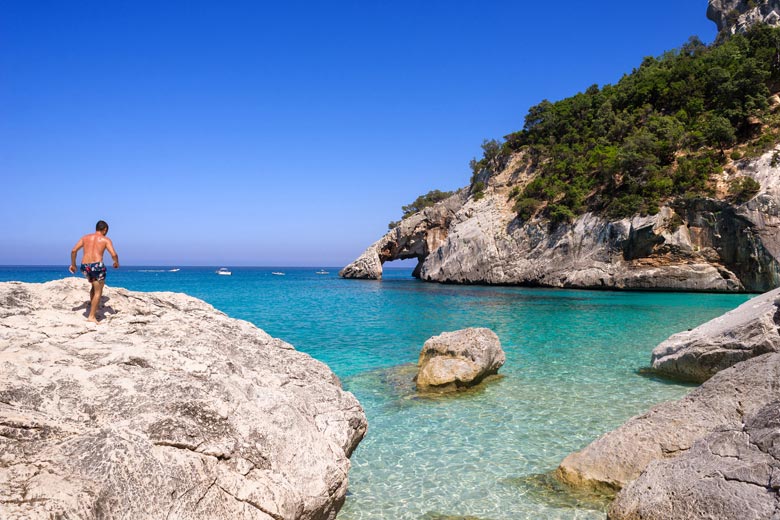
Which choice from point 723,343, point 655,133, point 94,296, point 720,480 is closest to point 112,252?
point 94,296

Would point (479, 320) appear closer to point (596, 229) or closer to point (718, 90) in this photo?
point (596, 229)

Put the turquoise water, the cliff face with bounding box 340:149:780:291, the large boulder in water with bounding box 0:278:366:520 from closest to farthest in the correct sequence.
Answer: the large boulder in water with bounding box 0:278:366:520 → the turquoise water → the cliff face with bounding box 340:149:780:291

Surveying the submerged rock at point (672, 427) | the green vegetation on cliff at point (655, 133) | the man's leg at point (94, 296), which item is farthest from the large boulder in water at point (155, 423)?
the green vegetation on cliff at point (655, 133)

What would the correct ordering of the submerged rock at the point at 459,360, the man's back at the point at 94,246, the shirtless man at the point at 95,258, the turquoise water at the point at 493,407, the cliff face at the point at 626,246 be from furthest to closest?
the cliff face at the point at 626,246, the submerged rock at the point at 459,360, the man's back at the point at 94,246, the turquoise water at the point at 493,407, the shirtless man at the point at 95,258

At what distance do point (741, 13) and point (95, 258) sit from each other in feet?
311

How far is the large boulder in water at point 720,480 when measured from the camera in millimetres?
3887

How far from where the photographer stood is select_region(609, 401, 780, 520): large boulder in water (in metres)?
3.89

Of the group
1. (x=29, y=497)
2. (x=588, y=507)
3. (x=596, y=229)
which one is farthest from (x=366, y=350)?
(x=596, y=229)

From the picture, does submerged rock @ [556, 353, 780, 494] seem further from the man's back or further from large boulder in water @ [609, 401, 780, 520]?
the man's back

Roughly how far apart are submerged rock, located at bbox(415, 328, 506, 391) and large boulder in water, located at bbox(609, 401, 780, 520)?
6.05 metres

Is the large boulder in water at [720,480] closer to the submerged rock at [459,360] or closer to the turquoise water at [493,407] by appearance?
the turquoise water at [493,407]

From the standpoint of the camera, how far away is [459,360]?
1141cm

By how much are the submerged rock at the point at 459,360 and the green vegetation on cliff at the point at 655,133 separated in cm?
3555

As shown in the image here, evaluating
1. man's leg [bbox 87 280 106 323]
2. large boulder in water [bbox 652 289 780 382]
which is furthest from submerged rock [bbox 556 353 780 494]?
man's leg [bbox 87 280 106 323]
